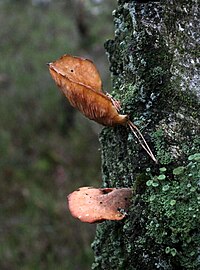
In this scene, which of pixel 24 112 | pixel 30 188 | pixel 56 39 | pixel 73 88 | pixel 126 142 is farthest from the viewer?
pixel 56 39

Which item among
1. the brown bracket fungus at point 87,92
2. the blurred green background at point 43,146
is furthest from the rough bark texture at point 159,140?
the blurred green background at point 43,146

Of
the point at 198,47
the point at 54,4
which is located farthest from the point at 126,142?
the point at 54,4

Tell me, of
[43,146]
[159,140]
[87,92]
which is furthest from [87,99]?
[43,146]

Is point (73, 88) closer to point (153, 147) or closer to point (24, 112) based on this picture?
point (153, 147)

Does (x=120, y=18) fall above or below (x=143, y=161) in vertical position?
above

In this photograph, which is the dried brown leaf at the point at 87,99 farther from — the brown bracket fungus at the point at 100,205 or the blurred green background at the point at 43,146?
the blurred green background at the point at 43,146

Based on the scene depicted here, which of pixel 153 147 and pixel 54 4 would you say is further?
pixel 54 4
